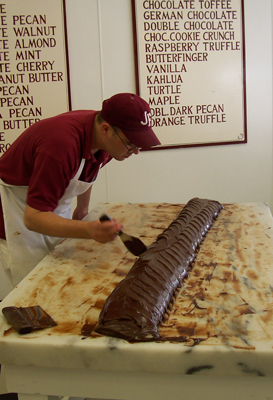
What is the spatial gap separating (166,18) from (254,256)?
8.08ft

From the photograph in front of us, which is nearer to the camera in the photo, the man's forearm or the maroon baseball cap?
the man's forearm

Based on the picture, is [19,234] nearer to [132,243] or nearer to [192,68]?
[132,243]

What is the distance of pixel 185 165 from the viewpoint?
3.86m

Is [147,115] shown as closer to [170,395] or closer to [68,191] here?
[68,191]

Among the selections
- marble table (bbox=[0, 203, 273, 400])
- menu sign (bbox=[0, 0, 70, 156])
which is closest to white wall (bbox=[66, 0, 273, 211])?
menu sign (bbox=[0, 0, 70, 156])

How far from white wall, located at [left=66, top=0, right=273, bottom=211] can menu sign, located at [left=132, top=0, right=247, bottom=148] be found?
83mm

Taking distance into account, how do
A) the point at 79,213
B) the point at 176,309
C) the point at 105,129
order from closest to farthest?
the point at 176,309
the point at 105,129
the point at 79,213

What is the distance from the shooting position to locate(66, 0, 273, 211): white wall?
3605 mm

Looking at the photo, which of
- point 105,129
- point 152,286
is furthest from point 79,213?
point 152,286

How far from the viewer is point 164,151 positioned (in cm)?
382

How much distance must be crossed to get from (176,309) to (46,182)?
2.38 feet

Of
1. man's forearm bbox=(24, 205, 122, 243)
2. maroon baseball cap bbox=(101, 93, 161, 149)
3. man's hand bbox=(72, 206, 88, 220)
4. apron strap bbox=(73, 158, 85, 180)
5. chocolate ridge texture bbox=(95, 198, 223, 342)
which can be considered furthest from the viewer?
man's hand bbox=(72, 206, 88, 220)

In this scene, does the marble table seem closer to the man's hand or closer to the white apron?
the white apron

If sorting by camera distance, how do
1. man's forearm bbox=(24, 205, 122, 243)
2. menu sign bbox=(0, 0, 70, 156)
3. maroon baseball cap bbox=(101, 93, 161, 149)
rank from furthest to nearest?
1. menu sign bbox=(0, 0, 70, 156)
2. maroon baseball cap bbox=(101, 93, 161, 149)
3. man's forearm bbox=(24, 205, 122, 243)
